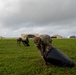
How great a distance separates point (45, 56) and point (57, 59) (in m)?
0.78

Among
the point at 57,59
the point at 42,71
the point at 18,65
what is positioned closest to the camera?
the point at 42,71

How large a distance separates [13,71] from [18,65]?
1.66 metres

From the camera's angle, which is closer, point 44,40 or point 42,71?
point 42,71

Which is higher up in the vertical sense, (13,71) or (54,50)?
(54,50)

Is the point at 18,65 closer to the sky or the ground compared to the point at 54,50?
closer to the ground

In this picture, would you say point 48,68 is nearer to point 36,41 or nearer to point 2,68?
point 36,41

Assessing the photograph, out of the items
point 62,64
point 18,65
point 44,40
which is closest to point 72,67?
point 62,64

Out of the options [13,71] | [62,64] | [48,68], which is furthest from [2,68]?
[62,64]

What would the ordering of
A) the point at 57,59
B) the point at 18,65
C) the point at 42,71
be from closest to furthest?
the point at 42,71 → the point at 57,59 → the point at 18,65

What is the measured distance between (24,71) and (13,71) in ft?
2.18

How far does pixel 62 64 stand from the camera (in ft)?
44.8

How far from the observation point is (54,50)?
1409 cm

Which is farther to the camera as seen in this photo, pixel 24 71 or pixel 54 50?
pixel 54 50

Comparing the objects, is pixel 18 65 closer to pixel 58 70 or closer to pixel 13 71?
pixel 13 71
